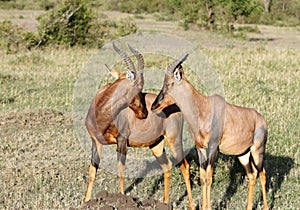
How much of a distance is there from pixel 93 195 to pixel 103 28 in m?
15.8

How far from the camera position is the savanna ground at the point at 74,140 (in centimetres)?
718

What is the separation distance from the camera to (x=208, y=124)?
5.82 meters

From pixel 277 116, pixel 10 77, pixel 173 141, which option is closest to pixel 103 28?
pixel 10 77

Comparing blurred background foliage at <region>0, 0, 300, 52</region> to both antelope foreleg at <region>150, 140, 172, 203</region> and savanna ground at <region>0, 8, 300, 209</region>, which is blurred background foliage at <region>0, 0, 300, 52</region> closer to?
savanna ground at <region>0, 8, 300, 209</region>

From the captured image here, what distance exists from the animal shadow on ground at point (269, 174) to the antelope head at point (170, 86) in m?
1.73

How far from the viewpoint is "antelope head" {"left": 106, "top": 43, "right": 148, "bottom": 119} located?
234 inches

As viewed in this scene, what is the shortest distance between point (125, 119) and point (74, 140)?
3.49 metres

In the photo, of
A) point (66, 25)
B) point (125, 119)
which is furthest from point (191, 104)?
point (66, 25)

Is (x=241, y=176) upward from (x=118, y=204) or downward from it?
downward

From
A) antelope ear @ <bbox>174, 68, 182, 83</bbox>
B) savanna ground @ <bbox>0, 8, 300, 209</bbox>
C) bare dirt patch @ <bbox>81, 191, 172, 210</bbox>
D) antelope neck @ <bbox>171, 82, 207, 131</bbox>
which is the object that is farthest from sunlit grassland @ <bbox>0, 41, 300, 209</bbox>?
antelope ear @ <bbox>174, 68, 182, 83</bbox>

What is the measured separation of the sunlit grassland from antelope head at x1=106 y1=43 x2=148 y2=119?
1421mm

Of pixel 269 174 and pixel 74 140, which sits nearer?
pixel 269 174

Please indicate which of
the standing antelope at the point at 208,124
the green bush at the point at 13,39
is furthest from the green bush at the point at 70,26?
the standing antelope at the point at 208,124

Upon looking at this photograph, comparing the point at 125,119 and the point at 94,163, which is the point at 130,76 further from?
the point at 94,163
